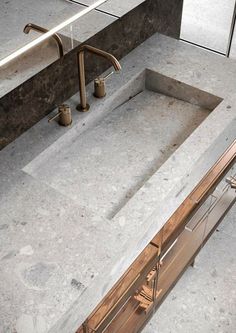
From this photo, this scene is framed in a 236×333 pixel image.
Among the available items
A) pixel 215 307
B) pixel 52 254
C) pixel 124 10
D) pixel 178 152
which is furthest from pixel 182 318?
pixel 124 10

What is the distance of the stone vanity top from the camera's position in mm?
1160

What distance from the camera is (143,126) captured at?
1.72 meters

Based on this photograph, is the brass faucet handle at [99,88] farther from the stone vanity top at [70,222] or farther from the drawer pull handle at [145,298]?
the drawer pull handle at [145,298]

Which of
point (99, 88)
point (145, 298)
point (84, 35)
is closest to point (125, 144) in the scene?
point (99, 88)

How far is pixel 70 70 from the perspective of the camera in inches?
64.6

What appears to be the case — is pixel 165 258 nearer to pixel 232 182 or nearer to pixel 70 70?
pixel 232 182

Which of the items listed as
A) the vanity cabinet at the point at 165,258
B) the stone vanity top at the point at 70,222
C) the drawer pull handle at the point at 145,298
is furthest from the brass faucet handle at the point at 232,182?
the drawer pull handle at the point at 145,298

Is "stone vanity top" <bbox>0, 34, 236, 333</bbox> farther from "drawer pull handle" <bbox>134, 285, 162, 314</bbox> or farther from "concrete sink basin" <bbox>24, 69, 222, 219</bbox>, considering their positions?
"drawer pull handle" <bbox>134, 285, 162, 314</bbox>

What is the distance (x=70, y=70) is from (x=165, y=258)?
767mm

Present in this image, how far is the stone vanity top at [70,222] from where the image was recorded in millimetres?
1160

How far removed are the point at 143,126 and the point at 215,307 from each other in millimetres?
918

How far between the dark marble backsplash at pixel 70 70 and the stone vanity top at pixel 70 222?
0.16 ft

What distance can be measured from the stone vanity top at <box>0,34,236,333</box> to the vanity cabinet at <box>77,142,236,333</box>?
98 millimetres

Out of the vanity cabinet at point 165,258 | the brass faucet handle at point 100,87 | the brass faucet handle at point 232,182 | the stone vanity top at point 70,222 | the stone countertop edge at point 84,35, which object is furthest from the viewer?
the brass faucet handle at point 232,182
